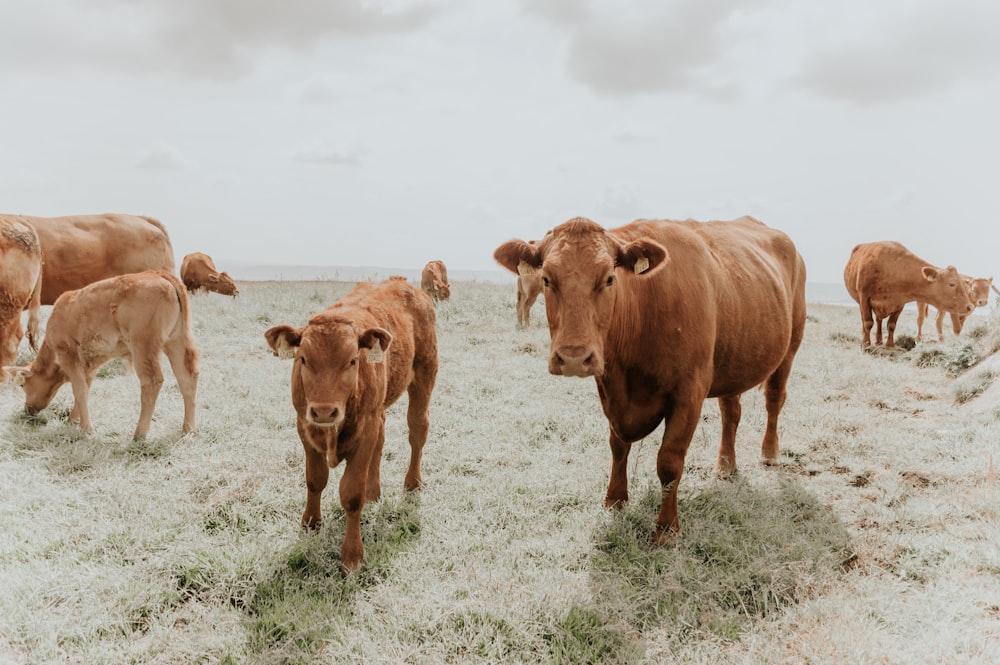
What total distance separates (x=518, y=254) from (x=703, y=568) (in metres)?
2.58

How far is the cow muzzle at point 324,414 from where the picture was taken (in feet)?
13.3

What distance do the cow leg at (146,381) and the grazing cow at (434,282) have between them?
10.9 metres

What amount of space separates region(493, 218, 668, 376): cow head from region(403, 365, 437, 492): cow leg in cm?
186

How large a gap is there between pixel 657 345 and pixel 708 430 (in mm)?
3601

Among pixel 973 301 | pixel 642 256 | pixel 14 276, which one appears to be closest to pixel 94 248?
pixel 14 276

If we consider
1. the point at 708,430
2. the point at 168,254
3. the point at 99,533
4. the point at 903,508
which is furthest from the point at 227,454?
the point at 168,254

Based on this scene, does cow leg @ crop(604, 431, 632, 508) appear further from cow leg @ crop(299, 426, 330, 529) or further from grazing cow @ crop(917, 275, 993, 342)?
grazing cow @ crop(917, 275, 993, 342)

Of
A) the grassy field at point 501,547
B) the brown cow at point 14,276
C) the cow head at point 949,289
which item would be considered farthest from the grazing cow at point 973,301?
the brown cow at point 14,276

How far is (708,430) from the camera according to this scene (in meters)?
7.95

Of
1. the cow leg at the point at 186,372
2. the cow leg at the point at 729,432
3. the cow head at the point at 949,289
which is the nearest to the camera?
the cow leg at the point at 729,432

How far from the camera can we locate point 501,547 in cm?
480

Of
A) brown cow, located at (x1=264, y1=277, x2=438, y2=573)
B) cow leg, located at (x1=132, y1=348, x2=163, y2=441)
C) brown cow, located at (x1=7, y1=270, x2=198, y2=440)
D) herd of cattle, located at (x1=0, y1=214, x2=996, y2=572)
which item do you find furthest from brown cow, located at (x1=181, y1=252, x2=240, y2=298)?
brown cow, located at (x1=264, y1=277, x2=438, y2=573)

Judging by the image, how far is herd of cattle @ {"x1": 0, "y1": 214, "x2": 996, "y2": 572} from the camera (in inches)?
168

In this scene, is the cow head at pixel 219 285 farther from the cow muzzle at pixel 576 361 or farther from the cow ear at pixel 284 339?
the cow muzzle at pixel 576 361
